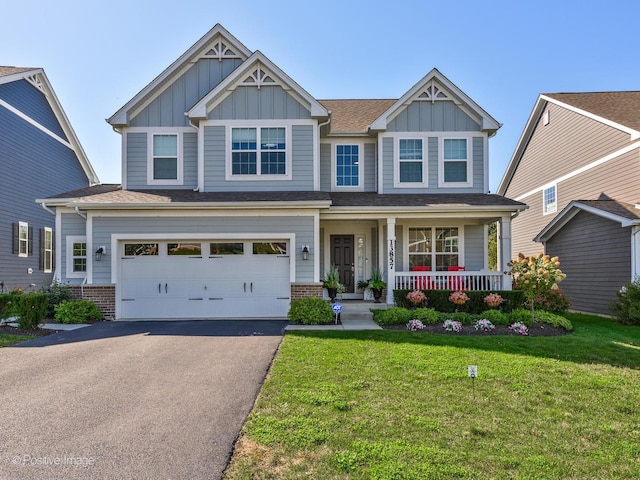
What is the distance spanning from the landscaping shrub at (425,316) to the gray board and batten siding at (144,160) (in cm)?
750

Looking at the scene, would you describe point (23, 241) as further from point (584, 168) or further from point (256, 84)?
point (584, 168)

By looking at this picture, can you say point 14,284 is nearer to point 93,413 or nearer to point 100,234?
point 100,234

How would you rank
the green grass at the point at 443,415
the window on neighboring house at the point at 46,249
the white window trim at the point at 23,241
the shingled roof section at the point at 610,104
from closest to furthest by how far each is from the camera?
the green grass at the point at 443,415 → the shingled roof section at the point at 610,104 → the white window trim at the point at 23,241 → the window on neighboring house at the point at 46,249

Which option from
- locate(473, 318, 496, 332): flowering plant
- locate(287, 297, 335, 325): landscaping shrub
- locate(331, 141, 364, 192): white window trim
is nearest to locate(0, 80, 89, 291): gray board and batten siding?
locate(287, 297, 335, 325): landscaping shrub

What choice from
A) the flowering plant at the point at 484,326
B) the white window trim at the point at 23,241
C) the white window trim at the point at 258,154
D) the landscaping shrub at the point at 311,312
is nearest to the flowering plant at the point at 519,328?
the flowering plant at the point at 484,326

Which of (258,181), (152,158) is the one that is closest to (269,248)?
(258,181)

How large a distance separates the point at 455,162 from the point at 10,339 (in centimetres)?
1246

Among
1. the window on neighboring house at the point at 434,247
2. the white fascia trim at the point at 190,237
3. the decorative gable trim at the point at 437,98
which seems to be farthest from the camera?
the window on neighboring house at the point at 434,247

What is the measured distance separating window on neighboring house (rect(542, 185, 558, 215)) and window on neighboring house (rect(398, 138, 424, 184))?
8.26 metres

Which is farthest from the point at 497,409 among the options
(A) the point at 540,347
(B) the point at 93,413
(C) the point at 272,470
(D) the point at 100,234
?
(D) the point at 100,234

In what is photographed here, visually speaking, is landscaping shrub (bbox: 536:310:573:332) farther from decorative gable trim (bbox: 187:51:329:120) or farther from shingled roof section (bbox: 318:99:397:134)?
decorative gable trim (bbox: 187:51:329:120)

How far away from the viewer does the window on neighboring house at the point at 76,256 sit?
12.5m

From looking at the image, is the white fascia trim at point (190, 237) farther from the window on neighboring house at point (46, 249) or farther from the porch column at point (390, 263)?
the window on neighboring house at point (46, 249)

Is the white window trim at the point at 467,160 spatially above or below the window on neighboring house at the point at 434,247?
above
